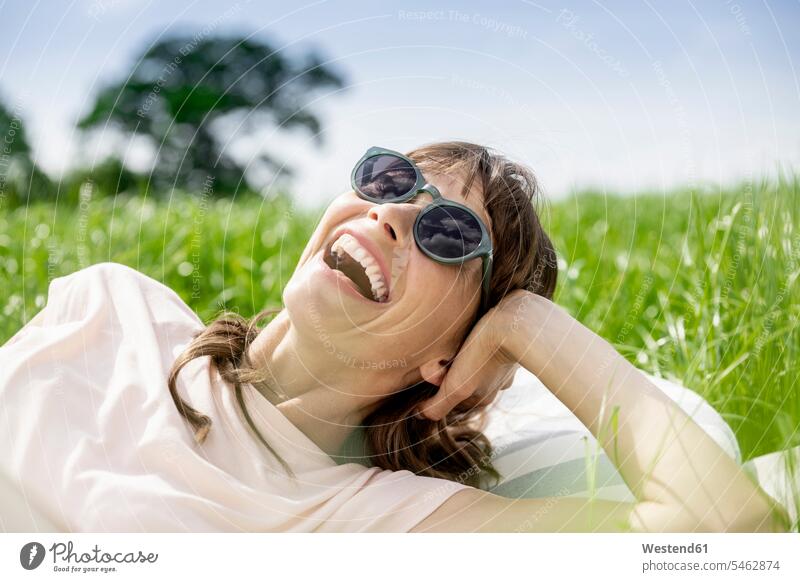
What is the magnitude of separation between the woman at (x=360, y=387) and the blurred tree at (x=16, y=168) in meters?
0.56

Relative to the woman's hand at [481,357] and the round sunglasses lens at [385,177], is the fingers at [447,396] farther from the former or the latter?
the round sunglasses lens at [385,177]

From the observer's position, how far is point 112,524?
1.15 m

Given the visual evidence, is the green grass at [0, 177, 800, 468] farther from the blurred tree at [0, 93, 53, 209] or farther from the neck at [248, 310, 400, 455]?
the neck at [248, 310, 400, 455]

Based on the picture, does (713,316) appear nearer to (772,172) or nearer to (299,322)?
(772,172)

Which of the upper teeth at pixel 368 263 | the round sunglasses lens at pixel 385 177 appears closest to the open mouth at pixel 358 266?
the upper teeth at pixel 368 263

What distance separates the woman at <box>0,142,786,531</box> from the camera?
3.84 ft

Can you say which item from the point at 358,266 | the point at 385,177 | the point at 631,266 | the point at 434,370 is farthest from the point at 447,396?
the point at 631,266

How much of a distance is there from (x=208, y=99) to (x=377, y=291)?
163cm

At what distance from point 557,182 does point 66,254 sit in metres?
1.43

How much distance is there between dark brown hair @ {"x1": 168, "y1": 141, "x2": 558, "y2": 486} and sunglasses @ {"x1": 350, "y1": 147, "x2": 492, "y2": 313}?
0.17 feet

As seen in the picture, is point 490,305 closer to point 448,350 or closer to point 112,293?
point 448,350

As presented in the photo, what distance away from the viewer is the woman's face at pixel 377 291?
1266mm
